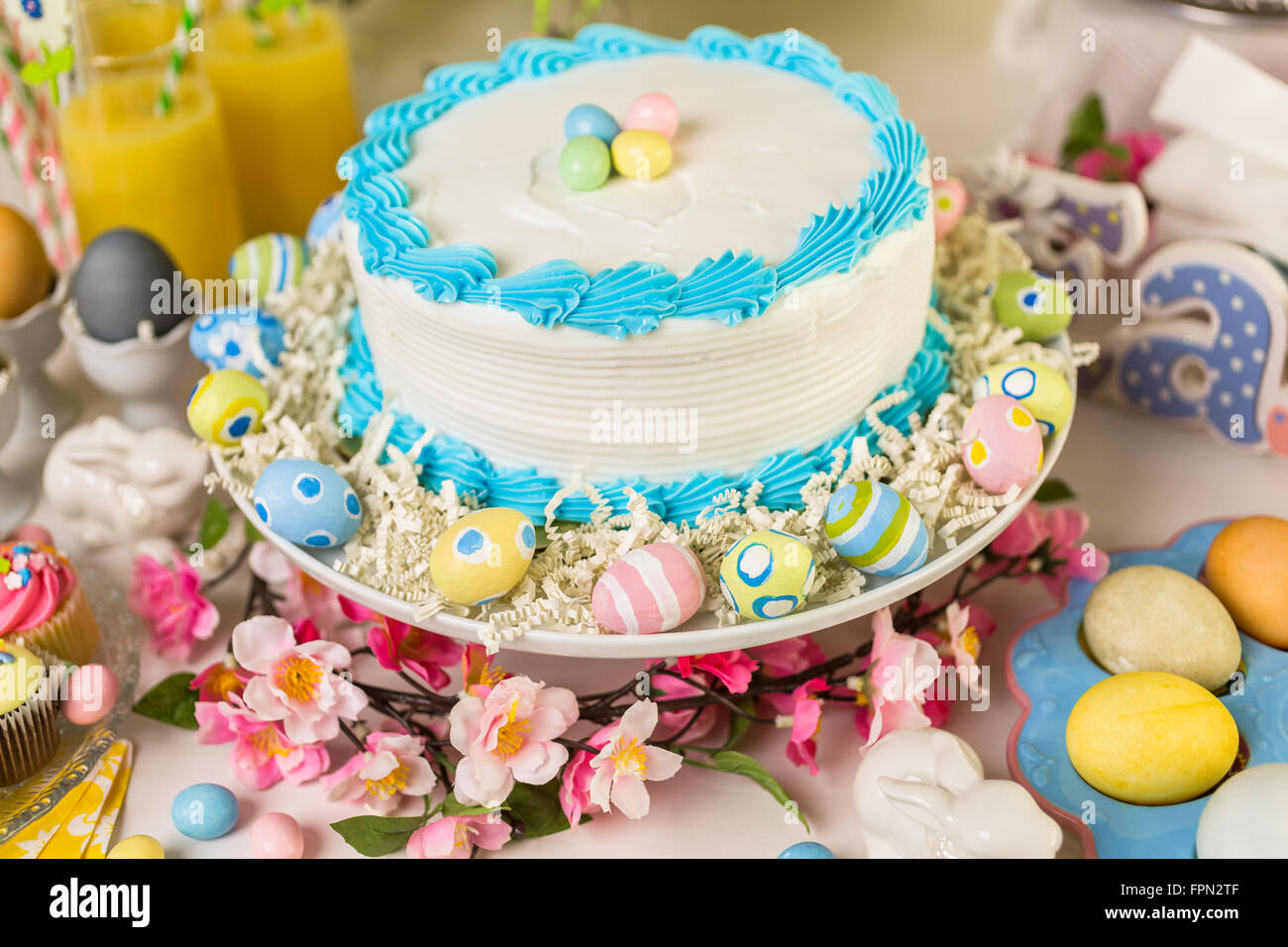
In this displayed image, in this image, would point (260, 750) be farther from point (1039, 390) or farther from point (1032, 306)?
point (1032, 306)

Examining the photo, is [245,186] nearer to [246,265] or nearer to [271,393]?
[246,265]

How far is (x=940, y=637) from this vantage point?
140 centimetres

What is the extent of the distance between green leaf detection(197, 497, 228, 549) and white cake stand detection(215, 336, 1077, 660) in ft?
1.18

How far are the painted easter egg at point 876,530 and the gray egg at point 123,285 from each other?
1.01m

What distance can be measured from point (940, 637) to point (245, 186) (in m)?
1.54

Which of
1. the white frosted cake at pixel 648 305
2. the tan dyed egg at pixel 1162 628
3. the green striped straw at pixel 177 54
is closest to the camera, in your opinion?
the white frosted cake at pixel 648 305

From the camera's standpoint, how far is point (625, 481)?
1.24 meters

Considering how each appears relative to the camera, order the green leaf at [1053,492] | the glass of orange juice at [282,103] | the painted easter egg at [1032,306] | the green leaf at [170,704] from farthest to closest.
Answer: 1. the glass of orange juice at [282,103]
2. the green leaf at [1053,492]
3. the painted easter egg at [1032,306]
4. the green leaf at [170,704]

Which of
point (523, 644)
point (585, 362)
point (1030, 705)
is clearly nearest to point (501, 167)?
point (585, 362)

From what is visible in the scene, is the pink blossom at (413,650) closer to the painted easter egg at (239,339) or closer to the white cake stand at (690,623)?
the white cake stand at (690,623)

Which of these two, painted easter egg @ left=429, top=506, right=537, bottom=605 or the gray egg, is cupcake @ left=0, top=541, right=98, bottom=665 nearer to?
the gray egg

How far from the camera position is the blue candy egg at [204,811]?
125 centimetres

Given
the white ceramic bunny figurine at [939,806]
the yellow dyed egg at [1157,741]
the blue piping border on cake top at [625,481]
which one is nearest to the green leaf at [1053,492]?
the blue piping border on cake top at [625,481]

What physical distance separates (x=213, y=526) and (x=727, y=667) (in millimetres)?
747
